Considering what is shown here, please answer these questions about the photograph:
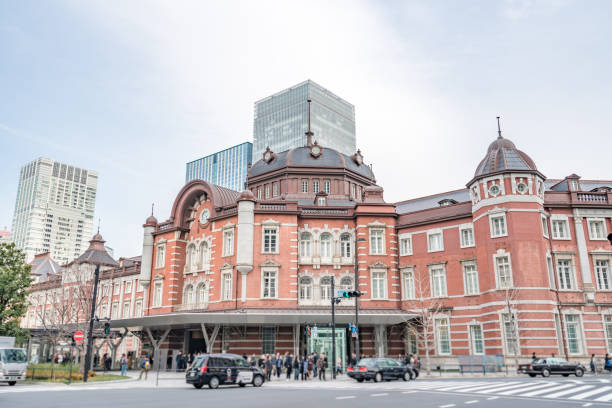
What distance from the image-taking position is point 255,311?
35.8 meters

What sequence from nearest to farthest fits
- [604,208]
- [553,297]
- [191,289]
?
[553,297] < [604,208] < [191,289]

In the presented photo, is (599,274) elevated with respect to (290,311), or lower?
elevated

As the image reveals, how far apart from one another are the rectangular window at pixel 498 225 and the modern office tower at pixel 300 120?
83.8 metres

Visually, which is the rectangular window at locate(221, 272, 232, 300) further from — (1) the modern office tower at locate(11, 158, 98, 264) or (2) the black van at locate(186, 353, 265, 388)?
(1) the modern office tower at locate(11, 158, 98, 264)

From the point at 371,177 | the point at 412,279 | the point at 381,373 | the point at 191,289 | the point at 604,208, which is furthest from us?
the point at 371,177

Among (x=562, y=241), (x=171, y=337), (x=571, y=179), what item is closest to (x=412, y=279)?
(x=562, y=241)

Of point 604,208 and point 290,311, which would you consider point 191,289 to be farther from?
point 604,208

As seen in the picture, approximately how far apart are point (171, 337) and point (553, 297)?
31073mm

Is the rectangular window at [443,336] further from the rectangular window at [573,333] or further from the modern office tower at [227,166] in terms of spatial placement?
the modern office tower at [227,166]

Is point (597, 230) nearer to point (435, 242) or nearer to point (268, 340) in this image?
point (435, 242)

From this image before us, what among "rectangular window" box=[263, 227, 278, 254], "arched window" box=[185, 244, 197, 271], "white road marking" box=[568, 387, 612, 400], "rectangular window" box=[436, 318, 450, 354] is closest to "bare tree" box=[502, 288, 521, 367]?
"rectangular window" box=[436, 318, 450, 354]

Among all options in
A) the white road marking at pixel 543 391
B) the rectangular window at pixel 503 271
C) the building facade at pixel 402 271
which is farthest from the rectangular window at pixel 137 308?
the white road marking at pixel 543 391

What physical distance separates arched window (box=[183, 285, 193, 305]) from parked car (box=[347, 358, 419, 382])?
69.4ft

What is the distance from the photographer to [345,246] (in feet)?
132
